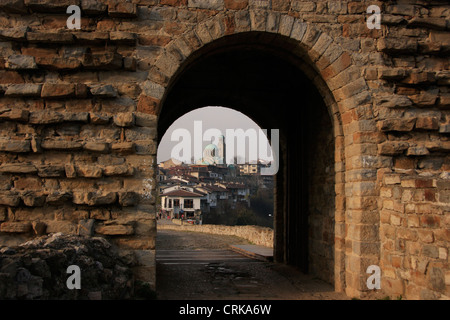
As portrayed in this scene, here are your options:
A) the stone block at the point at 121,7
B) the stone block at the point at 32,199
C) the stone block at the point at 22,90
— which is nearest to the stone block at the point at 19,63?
the stone block at the point at 22,90

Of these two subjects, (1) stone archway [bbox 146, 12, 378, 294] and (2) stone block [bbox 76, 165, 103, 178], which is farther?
(1) stone archway [bbox 146, 12, 378, 294]

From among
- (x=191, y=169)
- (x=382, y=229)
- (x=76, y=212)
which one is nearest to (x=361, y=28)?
(x=382, y=229)

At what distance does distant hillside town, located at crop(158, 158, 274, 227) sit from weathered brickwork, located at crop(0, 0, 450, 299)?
3566 centimetres

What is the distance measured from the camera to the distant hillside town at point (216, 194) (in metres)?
47.7

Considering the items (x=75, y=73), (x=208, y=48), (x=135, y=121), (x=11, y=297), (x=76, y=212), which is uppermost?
(x=208, y=48)

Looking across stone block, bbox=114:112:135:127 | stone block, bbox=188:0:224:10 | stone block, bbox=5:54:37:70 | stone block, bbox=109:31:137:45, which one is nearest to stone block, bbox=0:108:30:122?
stone block, bbox=5:54:37:70

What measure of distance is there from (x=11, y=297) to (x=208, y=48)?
368cm

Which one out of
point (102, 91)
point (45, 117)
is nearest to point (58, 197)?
point (45, 117)

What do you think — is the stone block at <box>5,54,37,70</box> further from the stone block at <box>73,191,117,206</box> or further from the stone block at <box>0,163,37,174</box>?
the stone block at <box>73,191,117,206</box>

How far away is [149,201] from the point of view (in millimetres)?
4945

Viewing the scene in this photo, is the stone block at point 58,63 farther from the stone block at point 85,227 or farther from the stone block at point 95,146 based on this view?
the stone block at point 85,227

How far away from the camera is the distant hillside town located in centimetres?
4769

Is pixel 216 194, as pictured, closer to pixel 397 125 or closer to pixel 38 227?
pixel 397 125

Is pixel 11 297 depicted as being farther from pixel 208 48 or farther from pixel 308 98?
pixel 308 98
